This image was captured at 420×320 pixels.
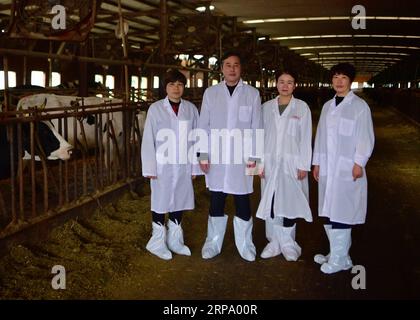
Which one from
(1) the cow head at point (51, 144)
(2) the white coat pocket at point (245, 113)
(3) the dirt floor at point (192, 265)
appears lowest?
(3) the dirt floor at point (192, 265)

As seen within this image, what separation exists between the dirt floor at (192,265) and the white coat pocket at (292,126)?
4.09 feet

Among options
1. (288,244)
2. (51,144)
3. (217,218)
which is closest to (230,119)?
(217,218)

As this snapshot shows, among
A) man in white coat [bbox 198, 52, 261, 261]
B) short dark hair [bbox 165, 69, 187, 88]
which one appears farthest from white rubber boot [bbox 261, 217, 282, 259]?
short dark hair [bbox 165, 69, 187, 88]

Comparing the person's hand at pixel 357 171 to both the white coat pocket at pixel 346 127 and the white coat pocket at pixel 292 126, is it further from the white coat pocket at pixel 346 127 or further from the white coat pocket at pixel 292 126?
the white coat pocket at pixel 292 126

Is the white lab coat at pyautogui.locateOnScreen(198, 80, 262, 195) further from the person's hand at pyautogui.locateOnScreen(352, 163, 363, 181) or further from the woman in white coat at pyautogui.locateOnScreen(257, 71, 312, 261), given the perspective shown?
the person's hand at pyautogui.locateOnScreen(352, 163, 363, 181)

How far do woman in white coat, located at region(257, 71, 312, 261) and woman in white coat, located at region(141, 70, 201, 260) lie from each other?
2.39ft

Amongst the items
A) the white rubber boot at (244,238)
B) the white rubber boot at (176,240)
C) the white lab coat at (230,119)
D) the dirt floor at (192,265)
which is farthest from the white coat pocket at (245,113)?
the dirt floor at (192,265)

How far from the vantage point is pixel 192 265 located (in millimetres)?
4508

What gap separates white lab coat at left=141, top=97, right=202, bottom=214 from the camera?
4.55 metres

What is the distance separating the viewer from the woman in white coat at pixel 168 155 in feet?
14.9

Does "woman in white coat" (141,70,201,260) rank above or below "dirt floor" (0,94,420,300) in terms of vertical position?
above

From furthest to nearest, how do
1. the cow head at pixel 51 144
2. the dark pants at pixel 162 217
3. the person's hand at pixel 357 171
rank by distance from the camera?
the cow head at pixel 51 144 < the dark pants at pixel 162 217 < the person's hand at pixel 357 171

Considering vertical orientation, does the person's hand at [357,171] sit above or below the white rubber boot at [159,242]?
above
